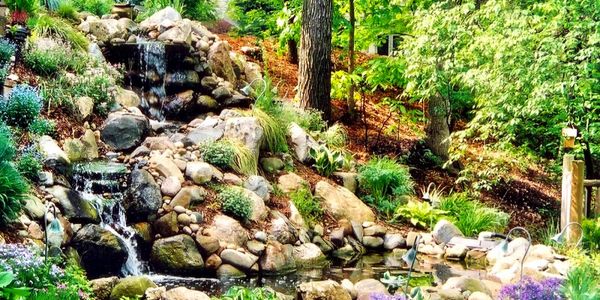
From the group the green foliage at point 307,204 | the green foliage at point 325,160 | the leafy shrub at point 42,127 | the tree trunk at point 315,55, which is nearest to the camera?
the leafy shrub at point 42,127

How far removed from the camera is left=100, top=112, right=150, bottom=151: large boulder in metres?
8.00

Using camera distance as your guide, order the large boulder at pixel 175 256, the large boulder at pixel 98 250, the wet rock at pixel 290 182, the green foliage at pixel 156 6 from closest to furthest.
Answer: the large boulder at pixel 98 250 < the large boulder at pixel 175 256 < the wet rock at pixel 290 182 < the green foliage at pixel 156 6

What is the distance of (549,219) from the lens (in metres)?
11.2

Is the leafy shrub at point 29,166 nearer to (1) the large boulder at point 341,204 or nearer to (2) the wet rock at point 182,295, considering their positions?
(2) the wet rock at point 182,295

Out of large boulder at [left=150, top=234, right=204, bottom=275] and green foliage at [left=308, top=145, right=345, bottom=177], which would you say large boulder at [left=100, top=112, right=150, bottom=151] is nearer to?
large boulder at [left=150, top=234, right=204, bottom=275]

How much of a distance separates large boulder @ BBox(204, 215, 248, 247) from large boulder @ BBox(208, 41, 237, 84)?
3997 mm

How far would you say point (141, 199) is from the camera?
691cm

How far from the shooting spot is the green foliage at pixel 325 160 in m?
9.27

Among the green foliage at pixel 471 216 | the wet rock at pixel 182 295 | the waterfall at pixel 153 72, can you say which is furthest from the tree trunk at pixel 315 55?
the wet rock at pixel 182 295

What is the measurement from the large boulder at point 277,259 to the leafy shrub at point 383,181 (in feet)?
8.28

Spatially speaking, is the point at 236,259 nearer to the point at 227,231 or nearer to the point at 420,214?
the point at 227,231

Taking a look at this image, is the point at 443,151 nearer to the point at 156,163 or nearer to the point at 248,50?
the point at 248,50

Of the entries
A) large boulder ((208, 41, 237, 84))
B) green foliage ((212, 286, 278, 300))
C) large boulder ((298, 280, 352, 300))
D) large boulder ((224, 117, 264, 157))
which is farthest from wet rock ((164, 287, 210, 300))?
large boulder ((208, 41, 237, 84))

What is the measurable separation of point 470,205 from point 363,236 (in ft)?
6.92
